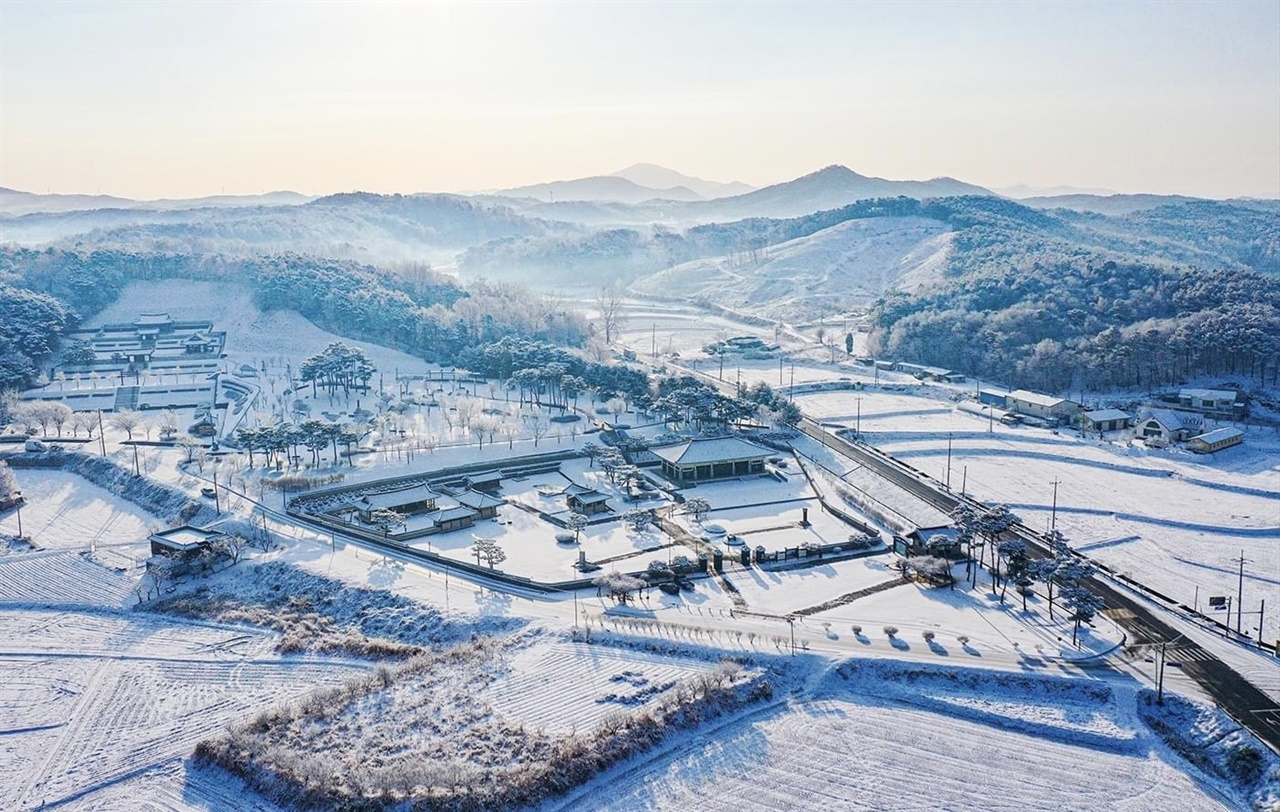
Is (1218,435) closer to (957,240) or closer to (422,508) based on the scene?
(422,508)

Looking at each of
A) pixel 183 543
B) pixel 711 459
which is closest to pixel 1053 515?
pixel 711 459

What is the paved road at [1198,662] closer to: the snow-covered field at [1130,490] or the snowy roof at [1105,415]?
the snow-covered field at [1130,490]

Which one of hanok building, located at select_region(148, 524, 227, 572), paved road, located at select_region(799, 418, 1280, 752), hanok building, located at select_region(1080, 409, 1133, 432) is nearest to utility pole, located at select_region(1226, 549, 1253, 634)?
paved road, located at select_region(799, 418, 1280, 752)

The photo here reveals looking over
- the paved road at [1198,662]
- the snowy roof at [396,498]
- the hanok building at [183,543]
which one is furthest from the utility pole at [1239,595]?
the hanok building at [183,543]

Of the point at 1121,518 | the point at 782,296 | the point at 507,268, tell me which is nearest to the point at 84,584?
the point at 1121,518

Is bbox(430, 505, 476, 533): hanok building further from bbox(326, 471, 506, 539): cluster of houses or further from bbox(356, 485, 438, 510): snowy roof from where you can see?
bbox(356, 485, 438, 510): snowy roof

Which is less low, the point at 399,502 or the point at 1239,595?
the point at 399,502

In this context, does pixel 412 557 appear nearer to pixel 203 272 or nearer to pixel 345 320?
pixel 345 320
